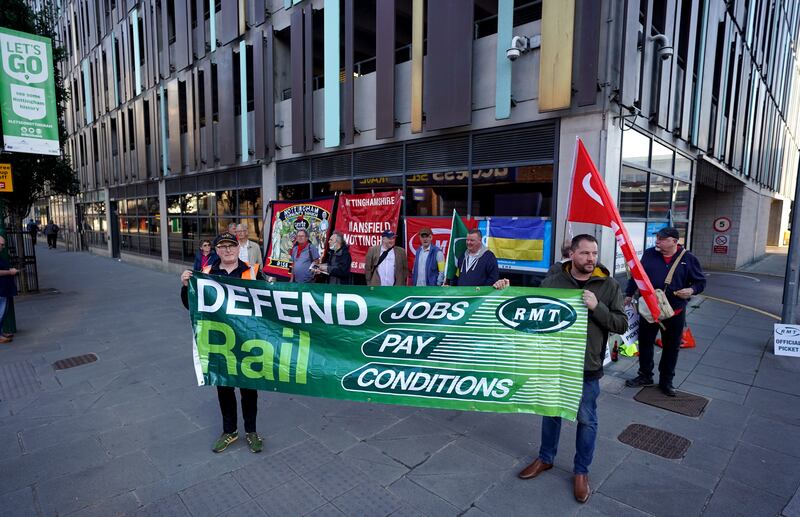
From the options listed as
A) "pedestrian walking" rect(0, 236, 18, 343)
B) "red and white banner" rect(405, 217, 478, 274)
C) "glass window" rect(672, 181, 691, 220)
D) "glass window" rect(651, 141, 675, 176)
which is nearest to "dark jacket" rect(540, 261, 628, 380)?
"red and white banner" rect(405, 217, 478, 274)

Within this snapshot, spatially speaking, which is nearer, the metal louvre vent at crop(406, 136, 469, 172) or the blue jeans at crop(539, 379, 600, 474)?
the blue jeans at crop(539, 379, 600, 474)

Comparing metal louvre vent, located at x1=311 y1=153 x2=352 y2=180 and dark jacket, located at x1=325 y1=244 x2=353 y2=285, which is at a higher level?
metal louvre vent, located at x1=311 y1=153 x2=352 y2=180

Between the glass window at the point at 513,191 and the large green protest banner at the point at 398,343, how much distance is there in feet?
13.5

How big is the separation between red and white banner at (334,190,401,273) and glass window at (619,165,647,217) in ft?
13.0

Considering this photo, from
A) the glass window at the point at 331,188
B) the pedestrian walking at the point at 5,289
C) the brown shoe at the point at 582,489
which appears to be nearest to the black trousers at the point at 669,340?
the brown shoe at the point at 582,489

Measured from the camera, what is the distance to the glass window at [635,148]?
272 inches

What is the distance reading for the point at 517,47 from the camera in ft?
21.8

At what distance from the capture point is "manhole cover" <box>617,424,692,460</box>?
12.5 feet

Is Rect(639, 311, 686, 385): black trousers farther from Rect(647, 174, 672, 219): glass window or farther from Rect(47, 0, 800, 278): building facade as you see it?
Rect(647, 174, 672, 219): glass window

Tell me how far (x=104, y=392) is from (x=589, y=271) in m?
5.70

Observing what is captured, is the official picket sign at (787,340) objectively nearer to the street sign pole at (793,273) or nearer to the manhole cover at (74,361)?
the street sign pole at (793,273)

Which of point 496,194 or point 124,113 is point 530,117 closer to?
point 496,194

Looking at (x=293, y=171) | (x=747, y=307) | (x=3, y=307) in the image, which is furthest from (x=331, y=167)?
(x=747, y=307)

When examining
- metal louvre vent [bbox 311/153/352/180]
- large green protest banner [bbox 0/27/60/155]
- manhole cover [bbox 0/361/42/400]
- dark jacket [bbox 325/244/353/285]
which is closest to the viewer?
manhole cover [bbox 0/361/42/400]
